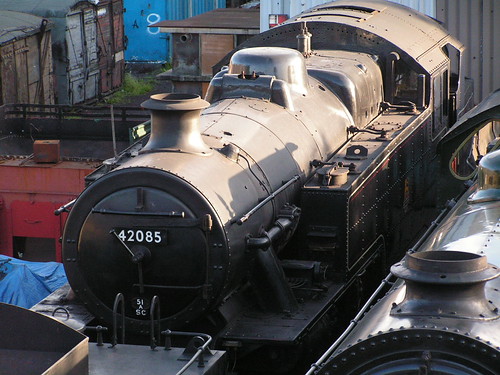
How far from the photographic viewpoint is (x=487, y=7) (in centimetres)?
1920

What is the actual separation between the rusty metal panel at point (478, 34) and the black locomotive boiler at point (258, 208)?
5.89m

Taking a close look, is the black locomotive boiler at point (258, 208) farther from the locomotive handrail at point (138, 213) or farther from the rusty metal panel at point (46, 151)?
the rusty metal panel at point (46, 151)

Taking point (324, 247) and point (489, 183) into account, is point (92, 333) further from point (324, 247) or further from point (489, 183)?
point (489, 183)

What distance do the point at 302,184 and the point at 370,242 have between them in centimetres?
119

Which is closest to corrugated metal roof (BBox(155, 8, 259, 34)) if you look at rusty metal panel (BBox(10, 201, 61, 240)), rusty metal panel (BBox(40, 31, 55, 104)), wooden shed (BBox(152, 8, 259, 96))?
wooden shed (BBox(152, 8, 259, 96))

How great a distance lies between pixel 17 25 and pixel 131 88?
554cm

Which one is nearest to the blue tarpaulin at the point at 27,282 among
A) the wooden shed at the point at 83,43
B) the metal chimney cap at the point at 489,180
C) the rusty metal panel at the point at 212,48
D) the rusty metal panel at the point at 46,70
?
the metal chimney cap at the point at 489,180

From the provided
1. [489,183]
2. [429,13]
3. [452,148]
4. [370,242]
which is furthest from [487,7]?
[489,183]

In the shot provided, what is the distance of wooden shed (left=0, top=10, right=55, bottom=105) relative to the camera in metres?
22.7

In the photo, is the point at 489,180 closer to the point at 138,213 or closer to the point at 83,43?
the point at 138,213

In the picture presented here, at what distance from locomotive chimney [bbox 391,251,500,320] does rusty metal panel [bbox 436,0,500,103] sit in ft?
45.1

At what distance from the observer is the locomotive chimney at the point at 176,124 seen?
9484 millimetres

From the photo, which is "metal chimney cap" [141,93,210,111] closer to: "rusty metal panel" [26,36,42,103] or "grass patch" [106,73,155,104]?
"rusty metal panel" [26,36,42,103]

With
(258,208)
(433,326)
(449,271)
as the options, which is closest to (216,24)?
(258,208)
